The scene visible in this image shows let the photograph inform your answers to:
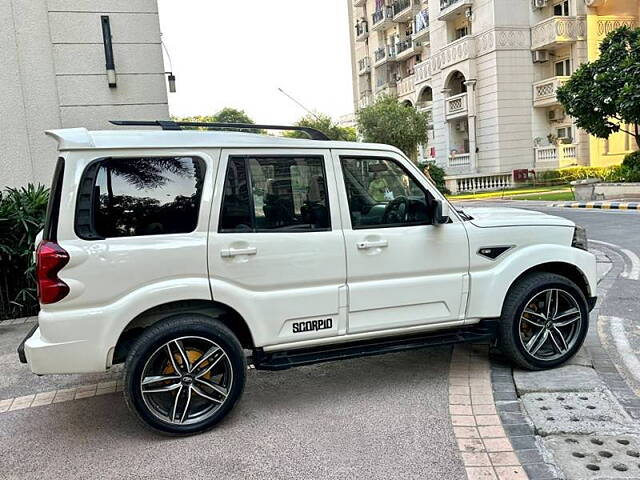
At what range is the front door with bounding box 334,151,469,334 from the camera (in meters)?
4.09

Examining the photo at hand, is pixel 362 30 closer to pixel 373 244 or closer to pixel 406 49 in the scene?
pixel 406 49

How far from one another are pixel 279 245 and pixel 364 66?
48675 mm

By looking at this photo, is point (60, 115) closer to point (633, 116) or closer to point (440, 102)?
point (633, 116)

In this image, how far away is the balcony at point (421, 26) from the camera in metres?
38.2

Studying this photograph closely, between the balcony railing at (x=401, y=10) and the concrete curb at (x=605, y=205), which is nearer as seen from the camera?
the concrete curb at (x=605, y=205)

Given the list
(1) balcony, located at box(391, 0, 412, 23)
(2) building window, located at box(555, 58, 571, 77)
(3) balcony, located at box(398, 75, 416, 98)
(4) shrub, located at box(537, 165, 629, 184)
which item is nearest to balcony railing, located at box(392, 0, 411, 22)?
(1) balcony, located at box(391, 0, 412, 23)

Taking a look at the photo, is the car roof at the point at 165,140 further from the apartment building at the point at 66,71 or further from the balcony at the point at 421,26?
the balcony at the point at 421,26

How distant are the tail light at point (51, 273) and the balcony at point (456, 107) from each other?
106 ft

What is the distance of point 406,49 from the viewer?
140ft

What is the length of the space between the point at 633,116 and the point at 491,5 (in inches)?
557

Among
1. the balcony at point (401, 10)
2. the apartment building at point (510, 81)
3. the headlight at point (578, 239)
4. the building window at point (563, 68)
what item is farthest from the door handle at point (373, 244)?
the balcony at point (401, 10)

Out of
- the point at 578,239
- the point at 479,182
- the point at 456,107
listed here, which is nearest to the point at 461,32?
the point at 456,107

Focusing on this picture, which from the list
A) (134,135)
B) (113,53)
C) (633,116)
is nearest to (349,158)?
A: (134,135)

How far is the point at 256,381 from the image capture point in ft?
15.6
